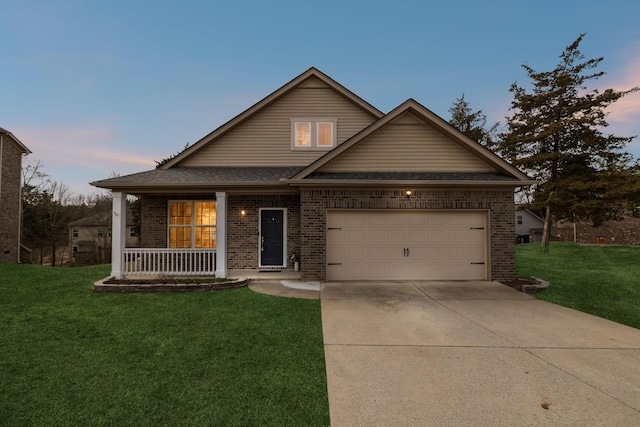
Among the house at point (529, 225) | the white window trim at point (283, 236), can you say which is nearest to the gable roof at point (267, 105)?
the white window trim at point (283, 236)

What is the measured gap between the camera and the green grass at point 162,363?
2789 millimetres

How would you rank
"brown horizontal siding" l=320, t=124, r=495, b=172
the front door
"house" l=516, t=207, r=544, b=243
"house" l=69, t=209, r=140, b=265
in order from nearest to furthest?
"brown horizontal siding" l=320, t=124, r=495, b=172 → the front door → "house" l=69, t=209, r=140, b=265 → "house" l=516, t=207, r=544, b=243

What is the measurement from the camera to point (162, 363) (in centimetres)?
381

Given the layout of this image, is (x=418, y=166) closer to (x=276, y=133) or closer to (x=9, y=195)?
(x=276, y=133)

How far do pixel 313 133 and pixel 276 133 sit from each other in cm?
155

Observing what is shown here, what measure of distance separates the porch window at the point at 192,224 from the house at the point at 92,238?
98.6 ft

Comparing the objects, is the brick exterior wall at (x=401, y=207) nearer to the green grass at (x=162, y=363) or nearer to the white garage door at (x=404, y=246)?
the white garage door at (x=404, y=246)

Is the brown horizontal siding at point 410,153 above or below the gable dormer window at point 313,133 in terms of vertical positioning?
below

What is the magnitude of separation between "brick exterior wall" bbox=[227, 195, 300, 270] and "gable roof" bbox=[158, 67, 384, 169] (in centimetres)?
291

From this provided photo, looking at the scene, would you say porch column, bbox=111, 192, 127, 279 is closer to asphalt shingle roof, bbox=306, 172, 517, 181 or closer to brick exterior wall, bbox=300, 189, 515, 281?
brick exterior wall, bbox=300, 189, 515, 281

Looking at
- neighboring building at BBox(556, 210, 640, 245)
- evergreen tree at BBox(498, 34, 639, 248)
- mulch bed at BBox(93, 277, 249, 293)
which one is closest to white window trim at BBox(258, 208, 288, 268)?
mulch bed at BBox(93, 277, 249, 293)

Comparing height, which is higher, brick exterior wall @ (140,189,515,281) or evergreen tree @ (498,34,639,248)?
evergreen tree @ (498,34,639,248)

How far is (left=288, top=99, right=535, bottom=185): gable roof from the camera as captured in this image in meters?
8.94

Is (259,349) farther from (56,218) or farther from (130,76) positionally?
(56,218)
